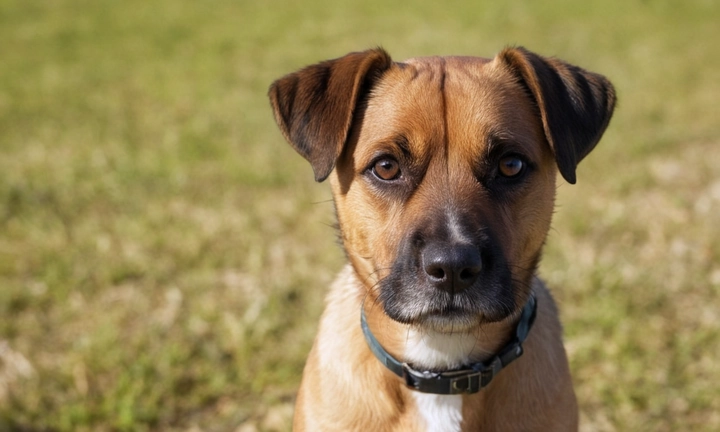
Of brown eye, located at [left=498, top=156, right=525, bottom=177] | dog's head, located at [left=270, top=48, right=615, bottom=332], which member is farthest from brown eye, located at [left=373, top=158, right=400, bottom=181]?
brown eye, located at [left=498, top=156, right=525, bottom=177]

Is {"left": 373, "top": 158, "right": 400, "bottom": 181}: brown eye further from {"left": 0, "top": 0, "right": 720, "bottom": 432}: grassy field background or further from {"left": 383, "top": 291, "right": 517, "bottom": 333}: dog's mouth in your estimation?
{"left": 0, "top": 0, "right": 720, "bottom": 432}: grassy field background

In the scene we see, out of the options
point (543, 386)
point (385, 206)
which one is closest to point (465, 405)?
point (543, 386)

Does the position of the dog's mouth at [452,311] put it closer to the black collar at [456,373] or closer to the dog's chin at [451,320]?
the dog's chin at [451,320]

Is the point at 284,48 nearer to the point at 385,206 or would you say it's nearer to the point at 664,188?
the point at 664,188

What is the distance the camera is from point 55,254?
269 inches

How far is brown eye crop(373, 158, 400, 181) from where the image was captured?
3.43 m

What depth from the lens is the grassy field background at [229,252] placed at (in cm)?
507

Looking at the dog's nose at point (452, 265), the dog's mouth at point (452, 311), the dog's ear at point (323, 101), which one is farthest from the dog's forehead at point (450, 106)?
the dog's mouth at point (452, 311)

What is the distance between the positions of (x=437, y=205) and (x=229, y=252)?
4055 millimetres

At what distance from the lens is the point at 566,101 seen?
349cm

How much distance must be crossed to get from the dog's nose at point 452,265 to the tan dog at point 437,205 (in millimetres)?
121

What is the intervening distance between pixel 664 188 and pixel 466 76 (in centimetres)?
521

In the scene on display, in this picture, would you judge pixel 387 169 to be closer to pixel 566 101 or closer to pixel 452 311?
pixel 452 311

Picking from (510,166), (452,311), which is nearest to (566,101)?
(510,166)
